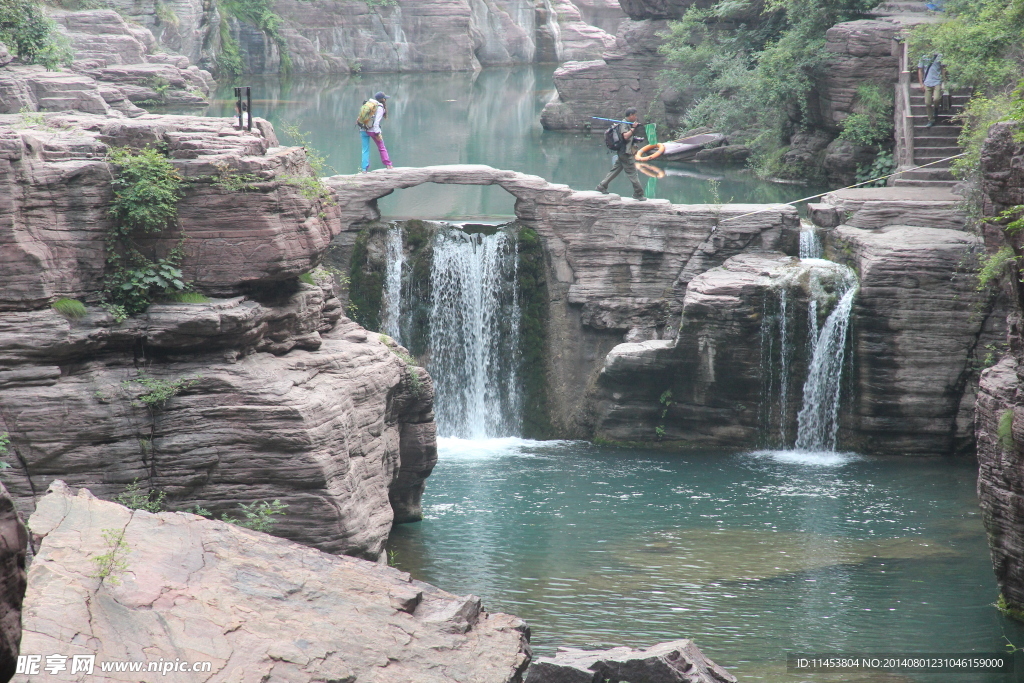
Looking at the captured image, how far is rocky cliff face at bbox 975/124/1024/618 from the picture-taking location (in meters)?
10.3

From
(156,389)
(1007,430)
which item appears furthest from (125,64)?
(1007,430)

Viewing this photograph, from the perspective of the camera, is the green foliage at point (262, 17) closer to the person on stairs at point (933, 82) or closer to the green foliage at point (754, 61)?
the green foliage at point (754, 61)

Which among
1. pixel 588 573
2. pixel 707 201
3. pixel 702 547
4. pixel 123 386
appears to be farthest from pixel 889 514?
pixel 707 201

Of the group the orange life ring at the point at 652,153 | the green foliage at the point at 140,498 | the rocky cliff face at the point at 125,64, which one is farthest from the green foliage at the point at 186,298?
the orange life ring at the point at 652,153

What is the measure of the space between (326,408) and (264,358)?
873 mm

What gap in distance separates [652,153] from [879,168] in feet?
27.3

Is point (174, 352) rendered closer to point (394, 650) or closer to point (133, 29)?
point (394, 650)

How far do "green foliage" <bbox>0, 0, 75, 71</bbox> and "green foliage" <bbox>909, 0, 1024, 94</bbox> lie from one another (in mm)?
19244

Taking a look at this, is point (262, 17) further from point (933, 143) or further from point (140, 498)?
point (140, 498)

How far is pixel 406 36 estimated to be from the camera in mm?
54062

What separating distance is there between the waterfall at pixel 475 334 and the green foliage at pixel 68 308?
9272 millimetres

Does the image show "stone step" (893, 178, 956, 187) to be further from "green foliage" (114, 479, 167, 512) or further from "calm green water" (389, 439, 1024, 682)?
"green foliage" (114, 479, 167, 512)

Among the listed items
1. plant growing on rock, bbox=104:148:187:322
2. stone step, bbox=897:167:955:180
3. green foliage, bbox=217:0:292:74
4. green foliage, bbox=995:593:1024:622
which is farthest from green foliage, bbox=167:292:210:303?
green foliage, bbox=217:0:292:74

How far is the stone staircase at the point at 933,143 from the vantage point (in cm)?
1988
